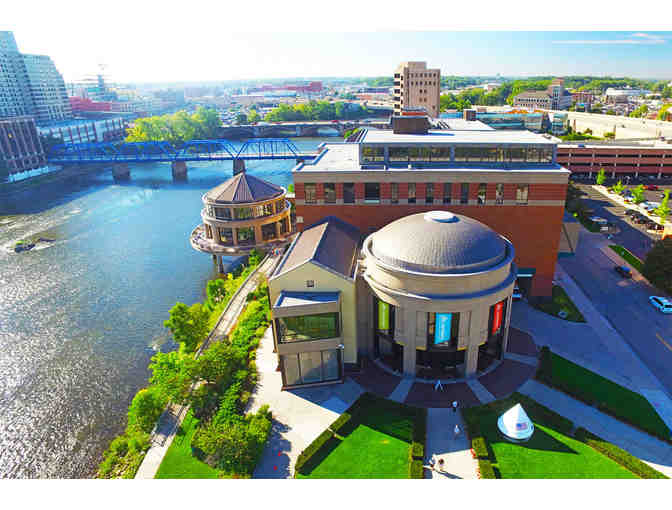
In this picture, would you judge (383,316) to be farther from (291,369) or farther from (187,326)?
(187,326)

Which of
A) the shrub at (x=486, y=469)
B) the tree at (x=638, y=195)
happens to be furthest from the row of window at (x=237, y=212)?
the tree at (x=638, y=195)

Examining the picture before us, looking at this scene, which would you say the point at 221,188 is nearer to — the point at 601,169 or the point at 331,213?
the point at 331,213

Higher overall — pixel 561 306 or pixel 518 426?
pixel 518 426

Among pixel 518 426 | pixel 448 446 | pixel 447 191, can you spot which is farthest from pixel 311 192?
pixel 518 426

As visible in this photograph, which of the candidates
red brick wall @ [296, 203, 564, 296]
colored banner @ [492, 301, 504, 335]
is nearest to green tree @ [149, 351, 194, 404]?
red brick wall @ [296, 203, 564, 296]

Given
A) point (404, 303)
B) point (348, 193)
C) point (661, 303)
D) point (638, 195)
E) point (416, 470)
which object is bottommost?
point (661, 303)

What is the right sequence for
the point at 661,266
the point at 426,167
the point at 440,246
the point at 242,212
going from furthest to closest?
the point at 242,212
the point at 661,266
the point at 426,167
the point at 440,246
